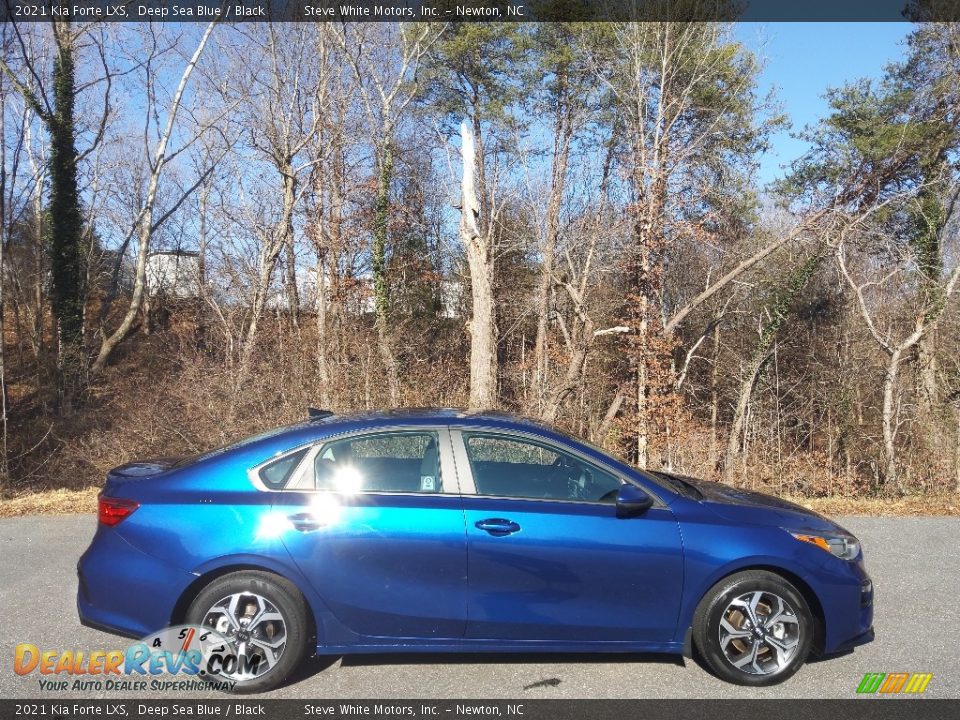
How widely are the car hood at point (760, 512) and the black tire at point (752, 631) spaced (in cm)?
30

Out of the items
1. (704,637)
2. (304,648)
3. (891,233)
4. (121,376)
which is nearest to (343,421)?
(304,648)

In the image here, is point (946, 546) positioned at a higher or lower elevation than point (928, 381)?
lower

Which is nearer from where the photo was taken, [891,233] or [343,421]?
[343,421]

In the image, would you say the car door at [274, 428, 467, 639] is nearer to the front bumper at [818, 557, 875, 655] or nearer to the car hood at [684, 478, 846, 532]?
the car hood at [684, 478, 846, 532]

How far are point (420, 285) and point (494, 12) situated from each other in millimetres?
8817

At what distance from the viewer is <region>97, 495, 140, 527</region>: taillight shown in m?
3.97

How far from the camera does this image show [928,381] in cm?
1520

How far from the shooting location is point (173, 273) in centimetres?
2873

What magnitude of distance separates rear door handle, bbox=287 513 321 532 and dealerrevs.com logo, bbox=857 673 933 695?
3065 millimetres

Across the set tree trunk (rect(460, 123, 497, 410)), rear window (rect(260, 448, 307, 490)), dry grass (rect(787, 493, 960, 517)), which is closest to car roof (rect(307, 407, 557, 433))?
rear window (rect(260, 448, 307, 490))

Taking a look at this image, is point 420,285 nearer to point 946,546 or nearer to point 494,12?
point 494,12

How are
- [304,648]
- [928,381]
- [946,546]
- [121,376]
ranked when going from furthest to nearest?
1. [121,376]
2. [928,381]
3. [946,546]
4. [304,648]

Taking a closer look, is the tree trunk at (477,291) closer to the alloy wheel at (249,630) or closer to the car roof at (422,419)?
the car roof at (422,419)

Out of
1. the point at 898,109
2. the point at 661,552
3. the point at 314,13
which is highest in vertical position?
the point at 314,13
